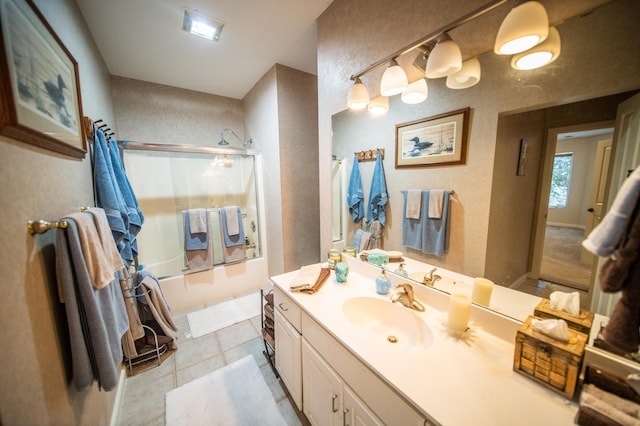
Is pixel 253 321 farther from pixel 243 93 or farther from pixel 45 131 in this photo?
pixel 243 93

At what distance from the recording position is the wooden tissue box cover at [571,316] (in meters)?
0.70

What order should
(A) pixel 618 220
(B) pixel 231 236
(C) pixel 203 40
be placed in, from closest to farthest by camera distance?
1. (A) pixel 618 220
2. (C) pixel 203 40
3. (B) pixel 231 236

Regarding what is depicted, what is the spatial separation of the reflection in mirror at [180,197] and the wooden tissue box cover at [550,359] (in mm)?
2676

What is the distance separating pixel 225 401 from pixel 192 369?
1.51 ft

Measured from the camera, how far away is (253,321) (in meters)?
2.28

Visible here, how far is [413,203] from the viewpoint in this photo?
4.09 feet

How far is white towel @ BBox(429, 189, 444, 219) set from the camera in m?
1.12

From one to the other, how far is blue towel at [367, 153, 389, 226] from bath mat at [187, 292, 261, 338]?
1.81 meters

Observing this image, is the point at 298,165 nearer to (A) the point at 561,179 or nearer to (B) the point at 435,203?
(B) the point at 435,203

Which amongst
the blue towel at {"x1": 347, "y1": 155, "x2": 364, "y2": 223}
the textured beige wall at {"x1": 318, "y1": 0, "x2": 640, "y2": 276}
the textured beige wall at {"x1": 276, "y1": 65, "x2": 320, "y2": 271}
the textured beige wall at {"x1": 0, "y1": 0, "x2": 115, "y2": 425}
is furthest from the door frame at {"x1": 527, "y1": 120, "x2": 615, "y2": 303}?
the textured beige wall at {"x1": 276, "y1": 65, "x2": 320, "y2": 271}

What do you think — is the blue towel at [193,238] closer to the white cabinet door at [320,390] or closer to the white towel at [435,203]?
the white cabinet door at [320,390]

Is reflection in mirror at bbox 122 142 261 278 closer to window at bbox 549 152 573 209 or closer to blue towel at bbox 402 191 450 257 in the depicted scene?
blue towel at bbox 402 191 450 257

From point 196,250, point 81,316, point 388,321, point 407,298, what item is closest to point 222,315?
point 196,250

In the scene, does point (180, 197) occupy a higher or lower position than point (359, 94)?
lower
